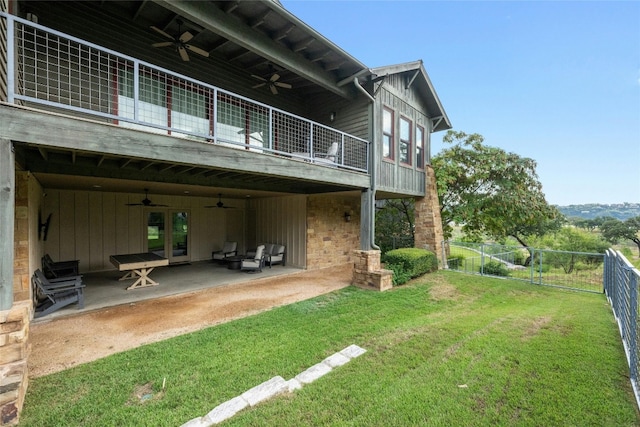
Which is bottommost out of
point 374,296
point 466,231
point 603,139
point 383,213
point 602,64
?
point 374,296

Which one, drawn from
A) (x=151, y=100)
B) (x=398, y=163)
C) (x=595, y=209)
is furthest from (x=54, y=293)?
(x=595, y=209)

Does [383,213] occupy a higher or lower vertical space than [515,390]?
higher

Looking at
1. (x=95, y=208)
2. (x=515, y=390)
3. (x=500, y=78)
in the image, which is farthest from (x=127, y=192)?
(x=500, y=78)

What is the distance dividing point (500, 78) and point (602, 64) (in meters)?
7.07

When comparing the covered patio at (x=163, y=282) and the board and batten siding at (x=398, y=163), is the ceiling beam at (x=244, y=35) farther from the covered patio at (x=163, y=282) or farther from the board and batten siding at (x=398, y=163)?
the covered patio at (x=163, y=282)

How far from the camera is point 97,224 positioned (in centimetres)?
902

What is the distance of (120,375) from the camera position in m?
3.23

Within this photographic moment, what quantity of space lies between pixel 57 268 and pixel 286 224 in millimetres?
6304

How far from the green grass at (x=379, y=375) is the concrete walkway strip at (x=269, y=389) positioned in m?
0.09

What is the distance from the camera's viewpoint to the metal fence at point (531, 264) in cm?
820

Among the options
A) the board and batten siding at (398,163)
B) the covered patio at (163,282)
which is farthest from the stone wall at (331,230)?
the board and batten siding at (398,163)

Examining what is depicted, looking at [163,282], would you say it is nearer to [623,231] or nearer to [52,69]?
[52,69]

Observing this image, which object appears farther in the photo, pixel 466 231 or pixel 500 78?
pixel 500 78

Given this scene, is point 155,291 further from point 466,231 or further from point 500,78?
point 500,78
